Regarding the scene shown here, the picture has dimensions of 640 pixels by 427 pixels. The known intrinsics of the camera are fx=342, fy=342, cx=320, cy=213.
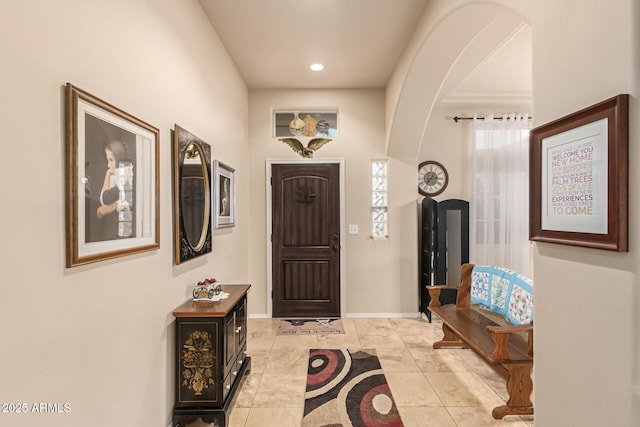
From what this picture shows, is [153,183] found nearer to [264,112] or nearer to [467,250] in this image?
[264,112]

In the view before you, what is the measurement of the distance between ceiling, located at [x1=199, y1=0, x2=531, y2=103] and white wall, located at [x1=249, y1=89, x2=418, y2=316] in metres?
0.21

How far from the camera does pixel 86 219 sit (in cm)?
136

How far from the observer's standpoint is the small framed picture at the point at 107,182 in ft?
4.21

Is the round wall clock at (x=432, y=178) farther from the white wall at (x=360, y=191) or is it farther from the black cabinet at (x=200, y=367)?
the black cabinet at (x=200, y=367)

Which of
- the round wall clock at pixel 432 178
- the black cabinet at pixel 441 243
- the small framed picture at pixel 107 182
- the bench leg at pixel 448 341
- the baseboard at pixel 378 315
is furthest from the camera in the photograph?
the round wall clock at pixel 432 178

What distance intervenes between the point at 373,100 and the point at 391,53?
1.01 metres

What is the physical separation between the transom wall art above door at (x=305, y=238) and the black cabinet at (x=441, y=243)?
1.11 m

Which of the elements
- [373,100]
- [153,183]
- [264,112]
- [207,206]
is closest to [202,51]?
[207,206]

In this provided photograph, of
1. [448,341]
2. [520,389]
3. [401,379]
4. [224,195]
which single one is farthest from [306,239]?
[520,389]

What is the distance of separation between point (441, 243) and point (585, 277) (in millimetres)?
3308

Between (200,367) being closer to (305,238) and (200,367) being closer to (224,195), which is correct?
(224,195)

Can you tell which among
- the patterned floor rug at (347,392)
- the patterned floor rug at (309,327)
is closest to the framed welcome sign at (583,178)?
the patterned floor rug at (347,392)

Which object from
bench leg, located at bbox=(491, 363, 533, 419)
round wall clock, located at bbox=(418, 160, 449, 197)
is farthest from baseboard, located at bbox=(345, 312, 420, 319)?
bench leg, located at bbox=(491, 363, 533, 419)

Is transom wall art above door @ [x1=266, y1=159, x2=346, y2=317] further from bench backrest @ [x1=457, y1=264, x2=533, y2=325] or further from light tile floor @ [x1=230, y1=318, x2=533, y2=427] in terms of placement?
bench backrest @ [x1=457, y1=264, x2=533, y2=325]
